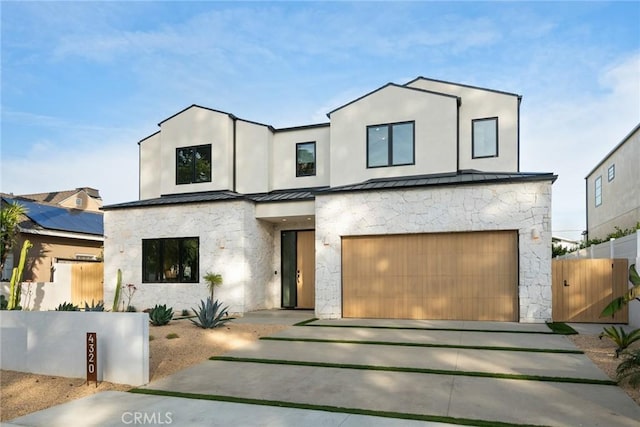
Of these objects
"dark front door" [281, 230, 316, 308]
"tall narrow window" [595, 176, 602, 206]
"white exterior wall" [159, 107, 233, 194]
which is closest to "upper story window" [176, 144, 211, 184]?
"white exterior wall" [159, 107, 233, 194]

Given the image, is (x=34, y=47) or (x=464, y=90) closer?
(x=34, y=47)

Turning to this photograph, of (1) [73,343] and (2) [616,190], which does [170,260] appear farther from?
(2) [616,190]

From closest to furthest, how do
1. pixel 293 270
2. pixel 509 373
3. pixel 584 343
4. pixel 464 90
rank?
pixel 509 373
pixel 584 343
pixel 464 90
pixel 293 270

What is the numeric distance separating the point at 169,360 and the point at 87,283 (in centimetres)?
1205

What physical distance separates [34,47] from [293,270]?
11.4 m

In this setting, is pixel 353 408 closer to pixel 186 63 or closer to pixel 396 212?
pixel 396 212

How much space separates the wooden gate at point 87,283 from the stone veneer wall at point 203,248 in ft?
5.05

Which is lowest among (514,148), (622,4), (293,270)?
(293,270)

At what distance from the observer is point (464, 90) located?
52.2ft

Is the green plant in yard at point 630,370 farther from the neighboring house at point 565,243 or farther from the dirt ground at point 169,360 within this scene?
the neighboring house at point 565,243

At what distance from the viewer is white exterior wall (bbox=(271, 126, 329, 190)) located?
1748cm

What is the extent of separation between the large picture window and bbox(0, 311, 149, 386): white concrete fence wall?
7.41 m

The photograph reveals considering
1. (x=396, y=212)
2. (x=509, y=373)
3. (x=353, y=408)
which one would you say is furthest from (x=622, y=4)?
(x=353, y=408)

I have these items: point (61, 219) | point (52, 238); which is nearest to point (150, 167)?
point (52, 238)
